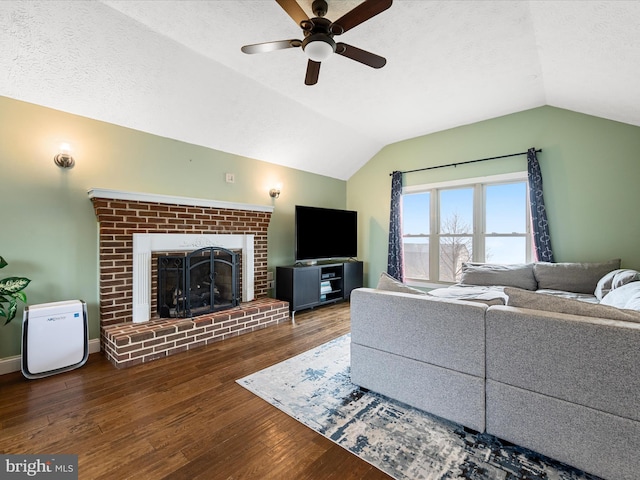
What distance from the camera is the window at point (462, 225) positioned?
4.15 meters

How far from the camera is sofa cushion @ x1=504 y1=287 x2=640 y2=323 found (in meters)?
1.39

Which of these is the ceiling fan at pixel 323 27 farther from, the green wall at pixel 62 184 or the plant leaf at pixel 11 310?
the plant leaf at pixel 11 310

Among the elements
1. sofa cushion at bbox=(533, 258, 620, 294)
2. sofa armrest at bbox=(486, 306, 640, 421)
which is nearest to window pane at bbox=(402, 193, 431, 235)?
sofa cushion at bbox=(533, 258, 620, 294)

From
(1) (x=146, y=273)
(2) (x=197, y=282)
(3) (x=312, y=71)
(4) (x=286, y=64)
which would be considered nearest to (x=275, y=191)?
(2) (x=197, y=282)

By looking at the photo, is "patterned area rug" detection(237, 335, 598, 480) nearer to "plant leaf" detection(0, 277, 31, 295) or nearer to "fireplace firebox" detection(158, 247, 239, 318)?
"fireplace firebox" detection(158, 247, 239, 318)

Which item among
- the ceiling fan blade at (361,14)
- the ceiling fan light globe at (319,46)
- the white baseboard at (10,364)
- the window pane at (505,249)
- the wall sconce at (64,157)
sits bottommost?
the white baseboard at (10,364)

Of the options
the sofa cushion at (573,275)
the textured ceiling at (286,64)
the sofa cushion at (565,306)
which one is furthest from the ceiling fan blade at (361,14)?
the sofa cushion at (573,275)

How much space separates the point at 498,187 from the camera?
4.29m

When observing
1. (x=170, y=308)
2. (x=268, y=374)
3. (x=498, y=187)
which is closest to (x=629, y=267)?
(x=498, y=187)

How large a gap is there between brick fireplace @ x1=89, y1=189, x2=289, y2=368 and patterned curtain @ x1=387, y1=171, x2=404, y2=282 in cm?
230

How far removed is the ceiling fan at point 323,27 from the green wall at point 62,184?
1.91 metres

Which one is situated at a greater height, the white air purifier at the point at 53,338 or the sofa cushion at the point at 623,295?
the sofa cushion at the point at 623,295

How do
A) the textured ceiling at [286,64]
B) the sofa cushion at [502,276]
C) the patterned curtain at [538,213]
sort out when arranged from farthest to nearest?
the patterned curtain at [538,213], the sofa cushion at [502,276], the textured ceiling at [286,64]

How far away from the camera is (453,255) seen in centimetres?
468
